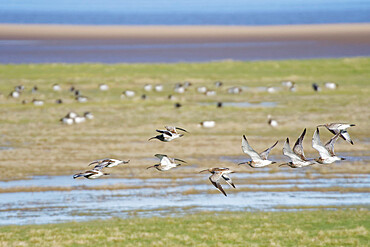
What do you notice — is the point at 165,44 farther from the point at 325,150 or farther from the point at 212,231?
the point at 325,150

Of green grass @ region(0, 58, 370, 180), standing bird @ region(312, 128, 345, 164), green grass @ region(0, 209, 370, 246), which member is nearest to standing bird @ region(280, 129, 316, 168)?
standing bird @ region(312, 128, 345, 164)

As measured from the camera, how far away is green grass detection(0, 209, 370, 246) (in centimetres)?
1752

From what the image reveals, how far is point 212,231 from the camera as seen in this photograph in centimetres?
1848

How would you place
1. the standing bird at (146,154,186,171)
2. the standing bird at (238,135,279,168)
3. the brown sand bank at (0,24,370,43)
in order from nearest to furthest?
1. the standing bird at (238,135,279,168)
2. the standing bird at (146,154,186,171)
3. the brown sand bank at (0,24,370,43)

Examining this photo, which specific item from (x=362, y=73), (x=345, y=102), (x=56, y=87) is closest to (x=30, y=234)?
(x=345, y=102)

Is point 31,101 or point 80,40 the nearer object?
point 31,101

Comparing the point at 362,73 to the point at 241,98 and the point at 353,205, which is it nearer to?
the point at 241,98

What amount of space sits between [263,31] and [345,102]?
359ft

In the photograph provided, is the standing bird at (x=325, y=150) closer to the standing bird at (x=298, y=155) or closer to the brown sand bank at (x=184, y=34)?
the standing bird at (x=298, y=155)

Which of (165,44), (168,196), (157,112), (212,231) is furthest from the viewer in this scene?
(165,44)

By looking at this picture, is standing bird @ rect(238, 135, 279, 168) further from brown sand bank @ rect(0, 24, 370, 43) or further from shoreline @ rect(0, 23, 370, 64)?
brown sand bank @ rect(0, 24, 370, 43)

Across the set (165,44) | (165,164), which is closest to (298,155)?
(165,164)

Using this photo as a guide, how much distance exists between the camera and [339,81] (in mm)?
55906

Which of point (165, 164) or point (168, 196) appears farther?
point (168, 196)
